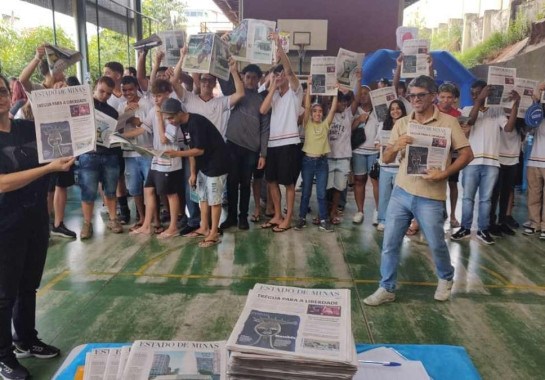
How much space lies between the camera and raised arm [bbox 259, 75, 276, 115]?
192 inches

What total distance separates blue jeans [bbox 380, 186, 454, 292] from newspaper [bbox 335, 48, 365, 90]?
7.13ft

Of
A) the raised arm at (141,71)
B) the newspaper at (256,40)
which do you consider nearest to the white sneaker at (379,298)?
the newspaper at (256,40)

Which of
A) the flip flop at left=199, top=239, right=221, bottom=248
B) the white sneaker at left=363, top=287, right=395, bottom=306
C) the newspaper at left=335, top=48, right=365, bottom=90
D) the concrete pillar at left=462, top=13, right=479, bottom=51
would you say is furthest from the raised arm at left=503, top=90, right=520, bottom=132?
the concrete pillar at left=462, top=13, right=479, bottom=51

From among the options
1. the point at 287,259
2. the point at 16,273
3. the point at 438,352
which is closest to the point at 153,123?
the point at 287,259

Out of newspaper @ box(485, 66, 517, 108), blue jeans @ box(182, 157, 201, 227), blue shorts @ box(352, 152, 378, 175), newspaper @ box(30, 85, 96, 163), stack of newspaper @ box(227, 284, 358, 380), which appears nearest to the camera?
stack of newspaper @ box(227, 284, 358, 380)

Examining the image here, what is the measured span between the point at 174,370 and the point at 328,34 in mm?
12340

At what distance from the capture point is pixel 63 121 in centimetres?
233

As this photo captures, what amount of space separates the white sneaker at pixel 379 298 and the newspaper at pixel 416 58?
2.52 m

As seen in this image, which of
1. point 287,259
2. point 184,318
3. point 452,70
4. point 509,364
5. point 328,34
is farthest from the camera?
point 328,34

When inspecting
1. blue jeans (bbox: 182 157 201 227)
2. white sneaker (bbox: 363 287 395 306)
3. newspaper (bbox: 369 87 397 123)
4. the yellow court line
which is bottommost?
the yellow court line

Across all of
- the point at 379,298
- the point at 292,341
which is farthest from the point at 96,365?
the point at 379,298

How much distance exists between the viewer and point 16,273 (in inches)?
89.7

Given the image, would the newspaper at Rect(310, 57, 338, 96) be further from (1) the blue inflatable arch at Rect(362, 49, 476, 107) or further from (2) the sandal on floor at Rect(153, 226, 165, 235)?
(1) the blue inflatable arch at Rect(362, 49, 476, 107)

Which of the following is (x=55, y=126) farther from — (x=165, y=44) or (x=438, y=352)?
(x=165, y=44)
